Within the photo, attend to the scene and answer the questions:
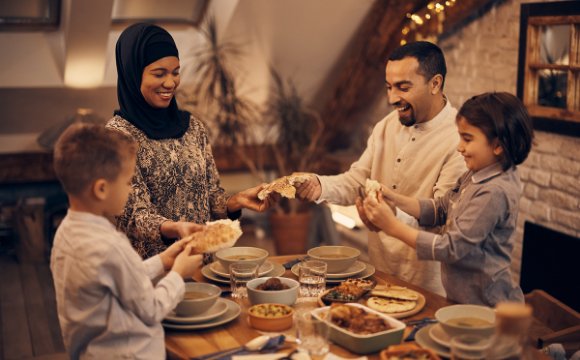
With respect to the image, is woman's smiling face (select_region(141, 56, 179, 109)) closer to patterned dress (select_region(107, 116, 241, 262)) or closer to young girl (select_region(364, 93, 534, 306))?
patterned dress (select_region(107, 116, 241, 262))

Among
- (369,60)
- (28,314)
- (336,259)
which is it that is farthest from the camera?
(369,60)

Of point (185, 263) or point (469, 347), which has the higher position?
point (185, 263)

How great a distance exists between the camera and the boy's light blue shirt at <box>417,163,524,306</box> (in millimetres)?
1834

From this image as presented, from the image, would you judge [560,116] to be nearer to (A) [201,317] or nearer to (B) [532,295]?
(B) [532,295]

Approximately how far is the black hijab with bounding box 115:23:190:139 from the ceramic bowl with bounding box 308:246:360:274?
2.70ft

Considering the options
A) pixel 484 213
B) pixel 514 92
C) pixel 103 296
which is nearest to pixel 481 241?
pixel 484 213

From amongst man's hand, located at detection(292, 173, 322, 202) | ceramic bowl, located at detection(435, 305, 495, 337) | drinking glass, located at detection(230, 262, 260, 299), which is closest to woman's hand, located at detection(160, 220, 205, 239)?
drinking glass, located at detection(230, 262, 260, 299)

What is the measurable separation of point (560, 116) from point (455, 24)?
1.45m

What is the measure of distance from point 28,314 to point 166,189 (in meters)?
2.68

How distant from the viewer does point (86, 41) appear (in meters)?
4.41

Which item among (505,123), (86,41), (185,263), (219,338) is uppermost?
(86,41)

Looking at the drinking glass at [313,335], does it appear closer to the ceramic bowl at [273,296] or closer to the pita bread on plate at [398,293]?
the ceramic bowl at [273,296]

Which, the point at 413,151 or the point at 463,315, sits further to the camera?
the point at 413,151

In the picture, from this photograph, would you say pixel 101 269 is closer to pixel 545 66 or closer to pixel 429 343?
pixel 429 343
